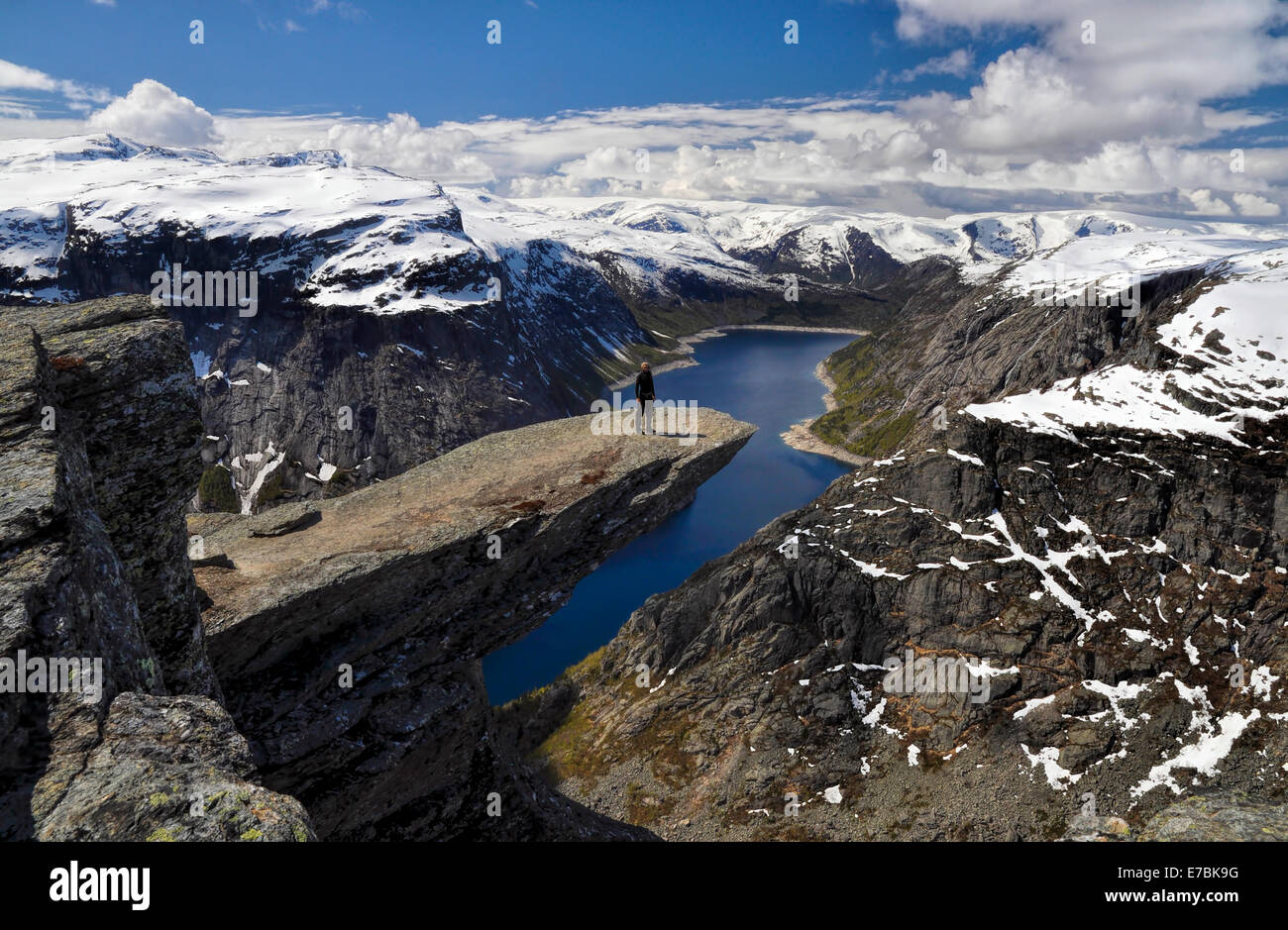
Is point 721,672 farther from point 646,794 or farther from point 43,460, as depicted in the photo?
point 43,460

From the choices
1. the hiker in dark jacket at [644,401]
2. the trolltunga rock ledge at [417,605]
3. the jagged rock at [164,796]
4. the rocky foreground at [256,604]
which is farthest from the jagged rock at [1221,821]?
the hiker in dark jacket at [644,401]

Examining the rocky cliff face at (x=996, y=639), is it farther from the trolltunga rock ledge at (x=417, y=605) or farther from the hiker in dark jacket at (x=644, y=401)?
the hiker in dark jacket at (x=644, y=401)

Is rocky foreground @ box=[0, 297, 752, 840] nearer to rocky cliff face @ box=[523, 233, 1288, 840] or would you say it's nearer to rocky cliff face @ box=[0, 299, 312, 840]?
rocky cliff face @ box=[0, 299, 312, 840]

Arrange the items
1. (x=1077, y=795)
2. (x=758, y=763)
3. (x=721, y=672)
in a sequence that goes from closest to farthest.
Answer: (x=1077, y=795) < (x=758, y=763) < (x=721, y=672)

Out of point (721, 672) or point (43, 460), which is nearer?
point (43, 460)

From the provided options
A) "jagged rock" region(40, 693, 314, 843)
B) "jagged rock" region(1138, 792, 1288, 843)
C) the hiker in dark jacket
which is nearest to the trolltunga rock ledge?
the hiker in dark jacket

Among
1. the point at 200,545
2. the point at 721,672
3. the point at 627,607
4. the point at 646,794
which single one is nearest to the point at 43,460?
the point at 200,545
